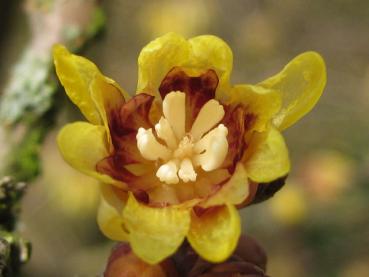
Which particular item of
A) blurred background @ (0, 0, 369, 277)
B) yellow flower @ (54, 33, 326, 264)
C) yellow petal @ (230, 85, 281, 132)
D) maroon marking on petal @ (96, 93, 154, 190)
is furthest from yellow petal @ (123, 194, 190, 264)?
blurred background @ (0, 0, 369, 277)

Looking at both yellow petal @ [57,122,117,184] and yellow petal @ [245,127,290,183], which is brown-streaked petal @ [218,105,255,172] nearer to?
yellow petal @ [245,127,290,183]

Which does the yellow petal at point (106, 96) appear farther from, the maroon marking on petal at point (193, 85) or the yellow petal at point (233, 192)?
the yellow petal at point (233, 192)

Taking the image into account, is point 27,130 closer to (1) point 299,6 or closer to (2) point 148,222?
(2) point 148,222

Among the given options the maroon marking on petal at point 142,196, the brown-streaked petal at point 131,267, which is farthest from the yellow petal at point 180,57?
the brown-streaked petal at point 131,267

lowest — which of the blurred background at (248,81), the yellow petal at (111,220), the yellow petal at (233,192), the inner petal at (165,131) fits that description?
the blurred background at (248,81)

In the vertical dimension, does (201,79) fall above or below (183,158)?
above

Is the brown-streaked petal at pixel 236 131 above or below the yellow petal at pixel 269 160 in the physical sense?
below

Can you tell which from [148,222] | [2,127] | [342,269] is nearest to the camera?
[148,222]

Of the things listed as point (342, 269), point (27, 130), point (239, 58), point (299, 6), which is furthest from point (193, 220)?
point (299, 6)
